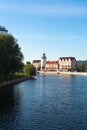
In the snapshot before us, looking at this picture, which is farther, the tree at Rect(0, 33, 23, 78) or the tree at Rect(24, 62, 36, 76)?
the tree at Rect(24, 62, 36, 76)

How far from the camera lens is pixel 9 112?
4275 centimetres

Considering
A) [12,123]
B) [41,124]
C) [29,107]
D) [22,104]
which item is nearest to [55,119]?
[41,124]

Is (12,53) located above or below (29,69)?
above

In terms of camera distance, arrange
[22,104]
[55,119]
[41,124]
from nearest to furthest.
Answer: [41,124] < [55,119] < [22,104]

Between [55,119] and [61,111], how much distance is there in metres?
6.07

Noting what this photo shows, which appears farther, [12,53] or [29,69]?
[29,69]

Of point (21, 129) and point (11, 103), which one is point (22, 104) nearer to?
point (11, 103)

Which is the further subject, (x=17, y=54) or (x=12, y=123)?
(x=17, y=54)

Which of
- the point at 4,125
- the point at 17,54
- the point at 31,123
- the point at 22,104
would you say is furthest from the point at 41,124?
the point at 17,54

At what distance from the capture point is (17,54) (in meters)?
102

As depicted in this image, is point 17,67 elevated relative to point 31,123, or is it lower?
elevated

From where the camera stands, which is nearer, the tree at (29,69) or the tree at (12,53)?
the tree at (12,53)

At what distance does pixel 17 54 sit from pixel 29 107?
2178 inches

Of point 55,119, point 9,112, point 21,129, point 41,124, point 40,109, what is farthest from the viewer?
point 40,109
